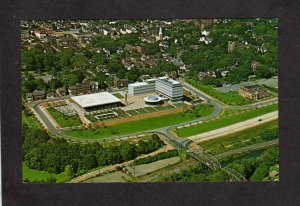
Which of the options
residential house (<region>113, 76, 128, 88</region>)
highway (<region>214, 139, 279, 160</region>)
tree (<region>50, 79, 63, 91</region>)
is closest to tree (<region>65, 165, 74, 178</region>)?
tree (<region>50, 79, 63, 91</region>)

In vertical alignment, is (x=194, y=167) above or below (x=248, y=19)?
below

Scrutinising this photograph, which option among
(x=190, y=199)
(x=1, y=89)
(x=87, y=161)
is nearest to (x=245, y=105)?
(x=190, y=199)

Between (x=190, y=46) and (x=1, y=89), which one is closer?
(x=1, y=89)

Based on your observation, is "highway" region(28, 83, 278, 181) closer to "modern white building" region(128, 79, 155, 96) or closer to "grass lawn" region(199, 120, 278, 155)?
"grass lawn" region(199, 120, 278, 155)

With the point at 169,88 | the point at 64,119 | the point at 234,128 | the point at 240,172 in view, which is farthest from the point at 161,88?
the point at 240,172

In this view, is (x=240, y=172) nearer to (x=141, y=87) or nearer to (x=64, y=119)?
(x=141, y=87)

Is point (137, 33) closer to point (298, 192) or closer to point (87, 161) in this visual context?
point (87, 161)
